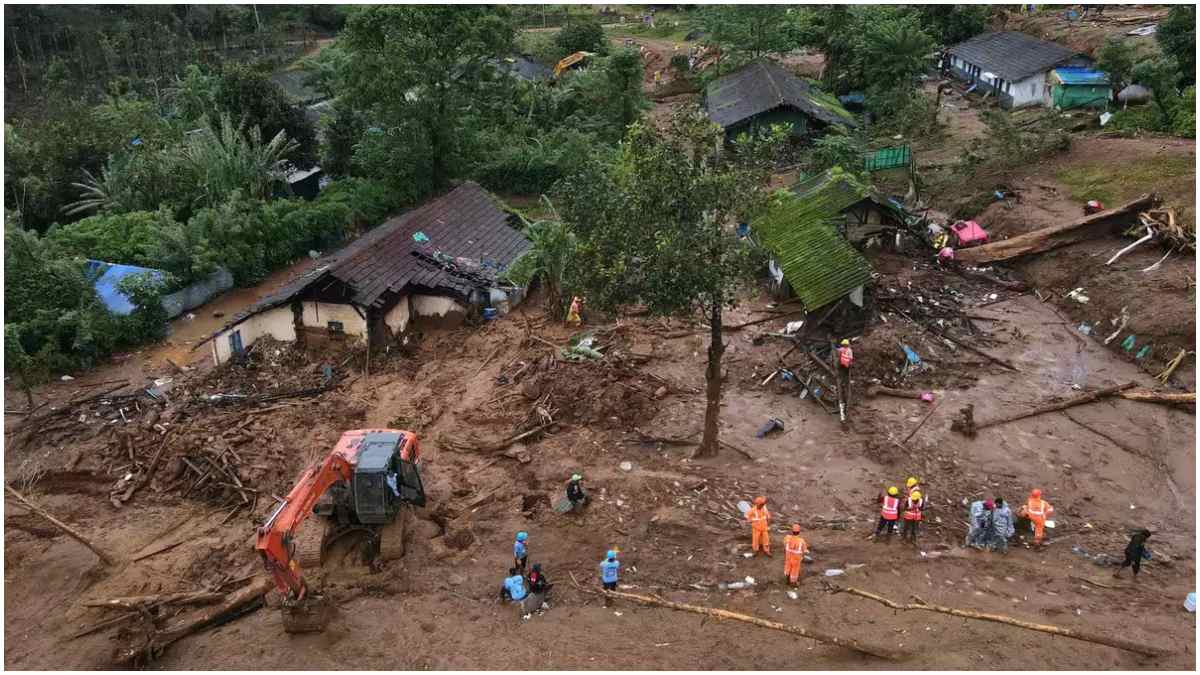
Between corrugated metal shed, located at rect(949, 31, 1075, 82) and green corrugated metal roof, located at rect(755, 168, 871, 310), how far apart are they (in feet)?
68.7

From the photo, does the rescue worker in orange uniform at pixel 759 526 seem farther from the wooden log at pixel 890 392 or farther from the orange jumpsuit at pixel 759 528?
the wooden log at pixel 890 392

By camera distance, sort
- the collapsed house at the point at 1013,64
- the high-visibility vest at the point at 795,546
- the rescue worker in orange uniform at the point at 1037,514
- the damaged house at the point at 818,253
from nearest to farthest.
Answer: the high-visibility vest at the point at 795,546 → the rescue worker in orange uniform at the point at 1037,514 → the damaged house at the point at 818,253 → the collapsed house at the point at 1013,64

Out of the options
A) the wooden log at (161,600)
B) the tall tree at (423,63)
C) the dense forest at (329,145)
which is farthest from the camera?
the tall tree at (423,63)

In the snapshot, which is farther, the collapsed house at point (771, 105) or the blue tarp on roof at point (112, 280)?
the collapsed house at point (771, 105)

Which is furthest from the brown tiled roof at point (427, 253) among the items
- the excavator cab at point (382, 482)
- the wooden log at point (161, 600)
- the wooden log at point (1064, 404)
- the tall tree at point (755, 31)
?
the tall tree at point (755, 31)

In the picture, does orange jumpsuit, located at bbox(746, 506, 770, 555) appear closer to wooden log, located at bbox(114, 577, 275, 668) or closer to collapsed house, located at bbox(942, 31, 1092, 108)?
wooden log, located at bbox(114, 577, 275, 668)

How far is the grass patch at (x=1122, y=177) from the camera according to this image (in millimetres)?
27359

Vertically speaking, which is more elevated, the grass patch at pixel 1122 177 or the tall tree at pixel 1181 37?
the tall tree at pixel 1181 37

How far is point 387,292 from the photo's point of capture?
73.2 ft

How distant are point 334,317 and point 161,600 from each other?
33.0ft

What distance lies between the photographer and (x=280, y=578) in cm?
1216

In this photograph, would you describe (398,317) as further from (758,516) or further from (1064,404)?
(1064,404)

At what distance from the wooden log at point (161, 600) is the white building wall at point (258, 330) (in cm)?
985

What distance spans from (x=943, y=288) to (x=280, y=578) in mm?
19056
